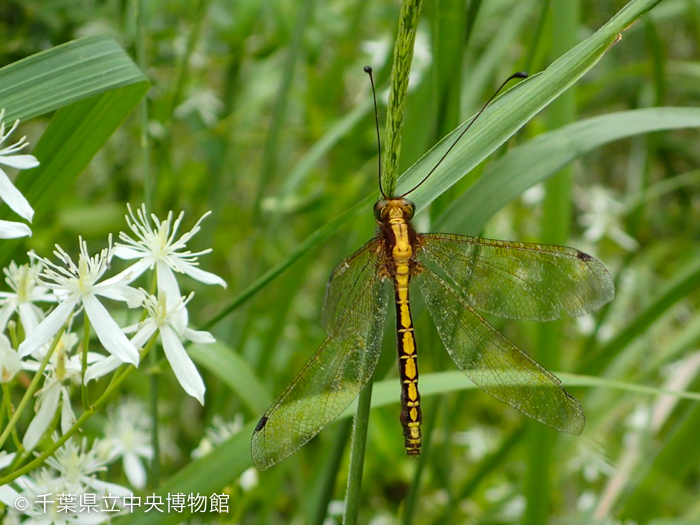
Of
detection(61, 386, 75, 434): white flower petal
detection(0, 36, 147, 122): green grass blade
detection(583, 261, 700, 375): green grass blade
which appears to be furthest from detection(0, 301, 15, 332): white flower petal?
detection(583, 261, 700, 375): green grass blade

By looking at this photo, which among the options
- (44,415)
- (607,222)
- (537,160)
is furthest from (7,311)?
(607,222)

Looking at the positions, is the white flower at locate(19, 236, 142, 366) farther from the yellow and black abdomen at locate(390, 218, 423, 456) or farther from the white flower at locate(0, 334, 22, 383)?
the yellow and black abdomen at locate(390, 218, 423, 456)

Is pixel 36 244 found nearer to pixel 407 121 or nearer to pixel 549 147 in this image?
pixel 407 121

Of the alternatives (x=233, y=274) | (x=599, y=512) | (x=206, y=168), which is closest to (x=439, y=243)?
(x=599, y=512)

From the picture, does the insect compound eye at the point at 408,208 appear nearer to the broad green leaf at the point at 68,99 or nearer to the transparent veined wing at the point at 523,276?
the transparent veined wing at the point at 523,276

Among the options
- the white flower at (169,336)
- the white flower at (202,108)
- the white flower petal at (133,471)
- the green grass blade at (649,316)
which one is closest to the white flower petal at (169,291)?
the white flower at (169,336)

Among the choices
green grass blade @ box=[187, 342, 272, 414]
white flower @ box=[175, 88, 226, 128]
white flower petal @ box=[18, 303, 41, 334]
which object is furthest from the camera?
white flower @ box=[175, 88, 226, 128]
